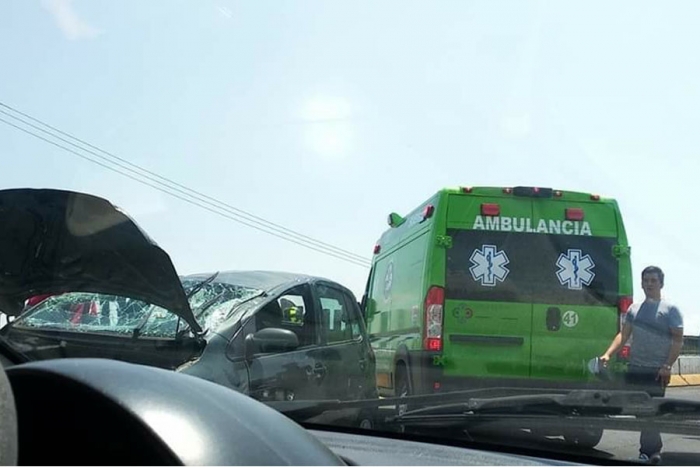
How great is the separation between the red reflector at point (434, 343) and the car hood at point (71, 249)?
4077 mm

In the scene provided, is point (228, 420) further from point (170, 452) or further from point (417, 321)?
point (417, 321)

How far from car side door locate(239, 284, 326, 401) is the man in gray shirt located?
7.22 feet

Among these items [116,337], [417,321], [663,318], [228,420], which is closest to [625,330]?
[663,318]

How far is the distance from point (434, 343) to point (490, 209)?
143 centimetres

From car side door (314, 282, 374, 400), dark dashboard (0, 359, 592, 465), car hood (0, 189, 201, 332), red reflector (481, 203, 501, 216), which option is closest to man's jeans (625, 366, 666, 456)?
car side door (314, 282, 374, 400)

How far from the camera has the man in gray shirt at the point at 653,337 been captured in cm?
557

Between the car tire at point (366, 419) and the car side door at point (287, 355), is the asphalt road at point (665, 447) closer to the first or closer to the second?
the car tire at point (366, 419)

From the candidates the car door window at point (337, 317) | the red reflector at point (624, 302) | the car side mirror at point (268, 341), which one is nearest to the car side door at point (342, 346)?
the car door window at point (337, 317)

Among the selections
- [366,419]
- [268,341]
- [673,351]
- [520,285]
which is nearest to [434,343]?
[520,285]

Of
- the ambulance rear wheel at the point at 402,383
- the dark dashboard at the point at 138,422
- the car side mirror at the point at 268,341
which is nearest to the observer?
the dark dashboard at the point at 138,422

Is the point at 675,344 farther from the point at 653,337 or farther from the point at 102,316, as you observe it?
the point at 102,316

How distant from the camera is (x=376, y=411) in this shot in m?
3.78

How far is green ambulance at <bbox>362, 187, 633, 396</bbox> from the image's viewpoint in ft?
26.7

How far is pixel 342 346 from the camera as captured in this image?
677 cm
